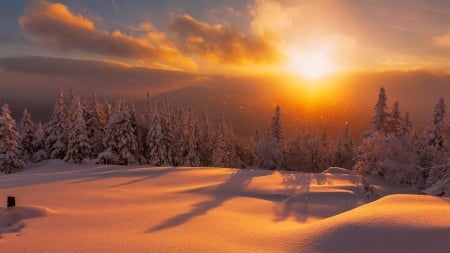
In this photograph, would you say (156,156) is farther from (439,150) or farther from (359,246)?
(359,246)

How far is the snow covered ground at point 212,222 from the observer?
28.9 feet

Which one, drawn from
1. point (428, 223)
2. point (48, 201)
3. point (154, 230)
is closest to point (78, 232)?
point (154, 230)

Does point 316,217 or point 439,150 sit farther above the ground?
point 439,150

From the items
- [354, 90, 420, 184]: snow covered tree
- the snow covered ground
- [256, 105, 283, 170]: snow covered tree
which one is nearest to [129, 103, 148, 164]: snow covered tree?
[256, 105, 283, 170]: snow covered tree

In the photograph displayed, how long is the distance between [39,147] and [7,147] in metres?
9.33

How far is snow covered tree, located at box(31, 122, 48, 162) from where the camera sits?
163 feet

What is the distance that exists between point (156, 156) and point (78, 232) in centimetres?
3933

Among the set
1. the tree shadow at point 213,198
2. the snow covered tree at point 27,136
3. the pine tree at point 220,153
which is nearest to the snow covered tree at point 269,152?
the pine tree at point 220,153

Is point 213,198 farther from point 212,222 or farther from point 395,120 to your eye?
point 395,120

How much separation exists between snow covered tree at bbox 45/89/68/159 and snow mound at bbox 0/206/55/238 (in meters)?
38.5

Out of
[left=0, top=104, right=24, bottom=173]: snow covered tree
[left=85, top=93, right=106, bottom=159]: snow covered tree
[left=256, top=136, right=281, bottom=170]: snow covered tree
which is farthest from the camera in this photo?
[left=256, top=136, right=281, bottom=170]: snow covered tree

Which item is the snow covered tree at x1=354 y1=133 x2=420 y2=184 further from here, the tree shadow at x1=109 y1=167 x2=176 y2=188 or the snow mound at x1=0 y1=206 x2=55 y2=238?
the snow mound at x1=0 y1=206 x2=55 y2=238

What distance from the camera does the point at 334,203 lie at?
18328 mm

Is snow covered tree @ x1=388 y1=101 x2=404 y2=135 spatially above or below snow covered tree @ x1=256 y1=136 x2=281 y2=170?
above
